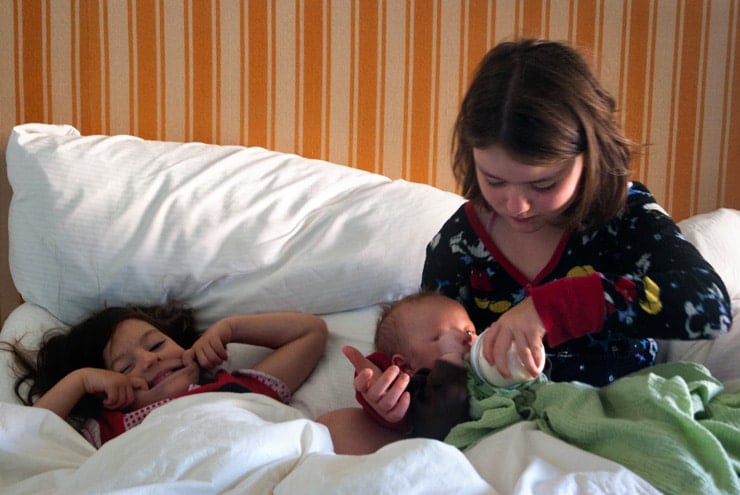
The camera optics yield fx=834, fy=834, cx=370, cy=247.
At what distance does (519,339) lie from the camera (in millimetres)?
998

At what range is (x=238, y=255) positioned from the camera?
1580 millimetres

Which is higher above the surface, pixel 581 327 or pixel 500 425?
pixel 581 327

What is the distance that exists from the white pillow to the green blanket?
0.50 m

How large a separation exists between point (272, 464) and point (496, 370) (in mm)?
312

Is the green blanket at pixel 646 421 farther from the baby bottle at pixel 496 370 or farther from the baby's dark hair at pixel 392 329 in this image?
the baby's dark hair at pixel 392 329

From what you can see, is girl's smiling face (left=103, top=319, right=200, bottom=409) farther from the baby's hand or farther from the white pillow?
the white pillow

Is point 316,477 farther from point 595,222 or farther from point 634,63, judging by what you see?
point 634,63

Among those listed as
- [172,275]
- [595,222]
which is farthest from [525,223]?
[172,275]

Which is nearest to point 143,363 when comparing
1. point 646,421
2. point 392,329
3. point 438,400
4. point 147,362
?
point 147,362

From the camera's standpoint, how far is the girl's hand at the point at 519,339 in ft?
3.25

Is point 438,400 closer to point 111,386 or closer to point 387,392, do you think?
point 387,392

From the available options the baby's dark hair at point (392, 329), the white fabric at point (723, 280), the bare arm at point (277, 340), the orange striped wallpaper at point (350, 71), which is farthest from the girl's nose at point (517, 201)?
the orange striped wallpaper at point (350, 71)

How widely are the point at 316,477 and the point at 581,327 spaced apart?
40 centimetres

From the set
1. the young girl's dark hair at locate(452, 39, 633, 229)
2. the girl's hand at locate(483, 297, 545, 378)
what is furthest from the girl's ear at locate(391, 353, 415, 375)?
the young girl's dark hair at locate(452, 39, 633, 229)
